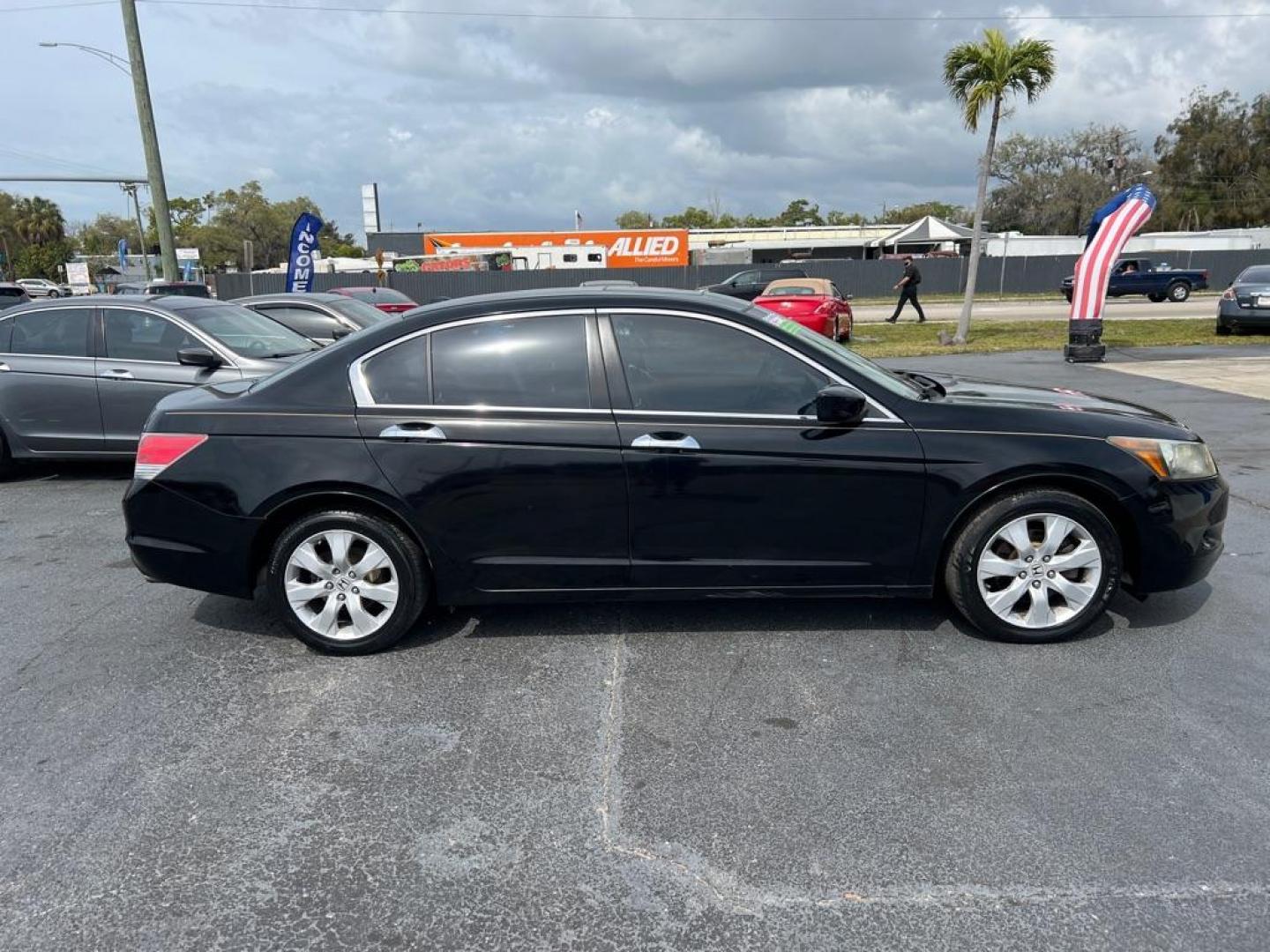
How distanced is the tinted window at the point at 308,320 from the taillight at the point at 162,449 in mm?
6619

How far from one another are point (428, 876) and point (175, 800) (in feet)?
3.38

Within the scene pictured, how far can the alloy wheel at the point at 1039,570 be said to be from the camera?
13.1ft

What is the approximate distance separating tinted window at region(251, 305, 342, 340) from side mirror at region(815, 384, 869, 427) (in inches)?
316

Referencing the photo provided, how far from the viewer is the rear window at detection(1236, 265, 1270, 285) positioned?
18.2 meters

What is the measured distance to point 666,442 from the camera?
3.96 metres

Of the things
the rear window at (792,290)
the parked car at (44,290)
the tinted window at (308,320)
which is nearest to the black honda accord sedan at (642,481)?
the tinted window at (308,320)

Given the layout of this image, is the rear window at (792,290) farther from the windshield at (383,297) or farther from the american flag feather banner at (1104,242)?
the windshield at (383,297)

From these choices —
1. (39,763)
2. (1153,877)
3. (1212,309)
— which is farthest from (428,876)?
(1212,309)

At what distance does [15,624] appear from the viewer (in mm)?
4637

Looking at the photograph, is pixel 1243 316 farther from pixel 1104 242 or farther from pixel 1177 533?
pixel 1177 533

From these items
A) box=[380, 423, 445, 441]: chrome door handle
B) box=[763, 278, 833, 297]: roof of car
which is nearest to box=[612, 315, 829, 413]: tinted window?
box=[380, 423, 445, 441]: chrome door handle

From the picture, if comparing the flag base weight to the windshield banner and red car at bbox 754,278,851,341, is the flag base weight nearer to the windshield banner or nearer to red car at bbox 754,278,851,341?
red car at bbox 754,278,851,341

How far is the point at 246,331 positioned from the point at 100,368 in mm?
1173

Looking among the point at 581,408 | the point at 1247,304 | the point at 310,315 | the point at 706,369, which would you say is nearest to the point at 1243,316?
the point at 1247,304
